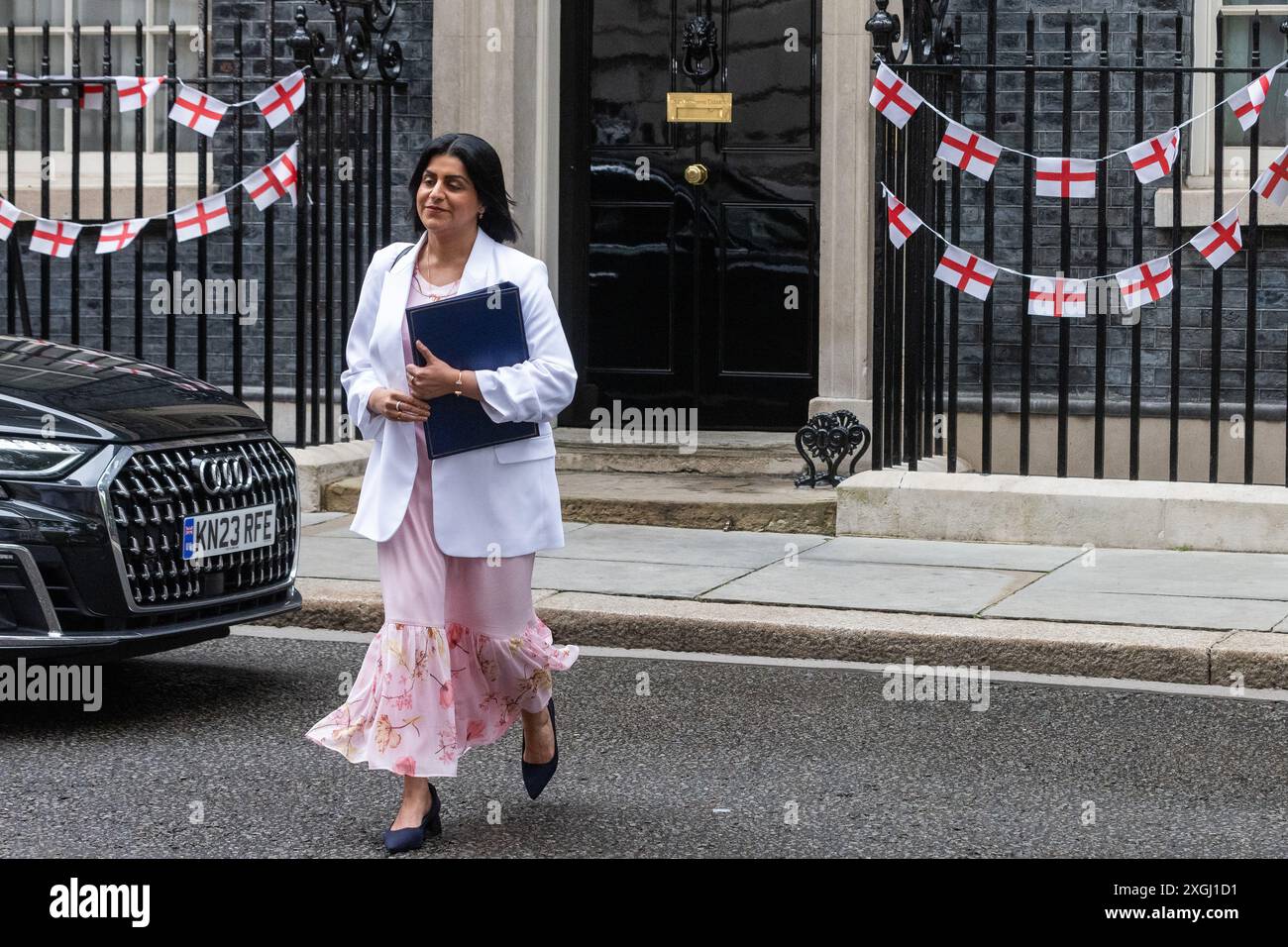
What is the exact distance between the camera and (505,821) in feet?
16.8

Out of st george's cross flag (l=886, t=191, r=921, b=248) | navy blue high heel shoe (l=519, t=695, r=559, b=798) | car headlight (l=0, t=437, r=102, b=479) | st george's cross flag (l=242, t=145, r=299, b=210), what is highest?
st george's cross flag (l=242, t=145, r=299, b=210)

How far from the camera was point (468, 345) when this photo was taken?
481 centimetres

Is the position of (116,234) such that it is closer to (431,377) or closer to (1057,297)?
(1057,297)

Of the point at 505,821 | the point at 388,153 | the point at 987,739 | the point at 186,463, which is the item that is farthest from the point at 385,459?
the point at 388,153

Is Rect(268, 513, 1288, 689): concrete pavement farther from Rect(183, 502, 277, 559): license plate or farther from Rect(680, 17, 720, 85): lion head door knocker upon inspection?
Rect(680, 17, 720, 85): lion head door knocker

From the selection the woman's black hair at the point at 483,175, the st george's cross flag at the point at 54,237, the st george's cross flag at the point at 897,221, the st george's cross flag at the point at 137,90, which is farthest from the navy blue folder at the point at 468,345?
the st george's cross flag at the point at 54,237

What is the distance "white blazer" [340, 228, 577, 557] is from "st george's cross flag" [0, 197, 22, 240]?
19.8ft

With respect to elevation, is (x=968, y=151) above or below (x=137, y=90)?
below

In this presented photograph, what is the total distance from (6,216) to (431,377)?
6448 millimetres

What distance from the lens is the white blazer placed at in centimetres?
484

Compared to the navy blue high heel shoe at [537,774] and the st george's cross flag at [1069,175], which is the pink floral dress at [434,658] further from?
the st george's cross flag at [1069,175]

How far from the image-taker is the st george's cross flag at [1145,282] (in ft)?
29.8

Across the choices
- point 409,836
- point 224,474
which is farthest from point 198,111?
point 409,836

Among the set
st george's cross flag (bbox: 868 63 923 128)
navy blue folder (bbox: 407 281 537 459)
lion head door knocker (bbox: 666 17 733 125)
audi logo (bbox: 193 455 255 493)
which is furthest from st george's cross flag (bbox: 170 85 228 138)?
navy blue folder (bbox: 407 281 537 459)
